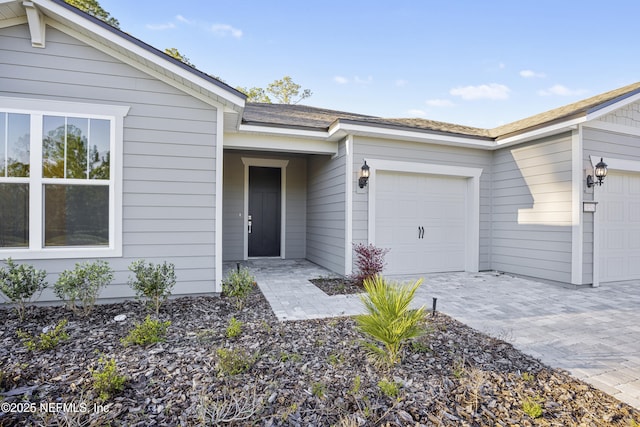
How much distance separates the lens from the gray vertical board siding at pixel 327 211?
613 centimetres

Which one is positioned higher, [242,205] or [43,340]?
[242,205]

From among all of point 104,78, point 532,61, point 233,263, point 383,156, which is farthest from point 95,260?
point 532,61

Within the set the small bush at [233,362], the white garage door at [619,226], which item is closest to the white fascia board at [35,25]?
the small bush at [233,362]

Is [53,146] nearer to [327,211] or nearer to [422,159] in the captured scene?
[327,211]

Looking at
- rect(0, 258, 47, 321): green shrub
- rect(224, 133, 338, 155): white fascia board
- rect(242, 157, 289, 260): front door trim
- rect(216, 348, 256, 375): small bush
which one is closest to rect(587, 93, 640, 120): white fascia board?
rect(224, 133, 338, 155): white fascia board

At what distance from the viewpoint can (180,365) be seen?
2.50m

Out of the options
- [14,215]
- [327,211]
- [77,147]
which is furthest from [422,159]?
[14,215]

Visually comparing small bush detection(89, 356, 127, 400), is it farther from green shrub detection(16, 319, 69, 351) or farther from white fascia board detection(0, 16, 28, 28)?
white fascia board detection(0, 16, 28, 28)

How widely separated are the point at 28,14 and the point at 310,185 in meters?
5.77

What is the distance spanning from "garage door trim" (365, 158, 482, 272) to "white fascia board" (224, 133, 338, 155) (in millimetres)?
999

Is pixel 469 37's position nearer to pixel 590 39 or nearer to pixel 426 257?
pixel 590 39

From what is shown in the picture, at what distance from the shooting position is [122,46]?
3.99 meters

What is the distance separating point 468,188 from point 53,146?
7197 millimetres

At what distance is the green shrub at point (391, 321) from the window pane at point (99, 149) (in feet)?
12.3
